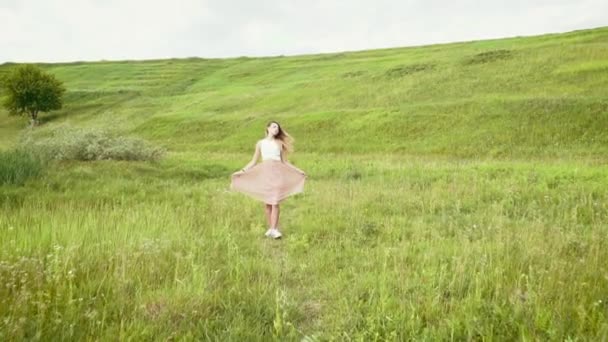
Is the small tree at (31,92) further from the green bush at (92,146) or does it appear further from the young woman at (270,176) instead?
the young woman at (270,176)

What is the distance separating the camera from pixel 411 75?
4484 cm

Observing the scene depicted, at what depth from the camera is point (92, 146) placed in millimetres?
22312

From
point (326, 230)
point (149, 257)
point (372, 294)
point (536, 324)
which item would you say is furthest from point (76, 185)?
point (536, 324)

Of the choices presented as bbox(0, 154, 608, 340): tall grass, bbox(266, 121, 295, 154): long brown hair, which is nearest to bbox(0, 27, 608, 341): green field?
bbox(0, 154, 608, 340): tall grass

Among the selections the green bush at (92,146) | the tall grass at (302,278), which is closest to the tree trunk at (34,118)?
the green bush at (92,146)

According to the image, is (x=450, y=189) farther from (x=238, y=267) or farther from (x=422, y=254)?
(x=238, y=267)

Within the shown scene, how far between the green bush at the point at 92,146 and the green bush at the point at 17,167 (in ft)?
19.9

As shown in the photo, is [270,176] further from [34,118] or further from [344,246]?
[34,118]

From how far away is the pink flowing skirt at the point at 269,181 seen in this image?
10.4m

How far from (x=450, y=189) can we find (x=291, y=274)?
8480mm

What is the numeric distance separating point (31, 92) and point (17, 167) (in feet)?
168

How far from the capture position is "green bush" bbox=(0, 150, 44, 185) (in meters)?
13.5

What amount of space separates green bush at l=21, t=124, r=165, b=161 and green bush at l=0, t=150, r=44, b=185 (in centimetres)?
605

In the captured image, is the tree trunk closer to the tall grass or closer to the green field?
the green field
